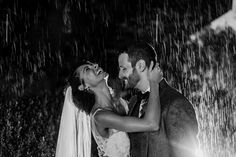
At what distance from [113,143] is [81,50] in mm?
5862

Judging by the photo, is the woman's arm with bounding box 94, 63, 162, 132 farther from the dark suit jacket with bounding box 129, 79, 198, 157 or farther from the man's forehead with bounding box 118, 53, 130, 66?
the man's forehead with bounding box 118, 53, 130, 66

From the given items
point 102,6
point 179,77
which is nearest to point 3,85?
point 102,6

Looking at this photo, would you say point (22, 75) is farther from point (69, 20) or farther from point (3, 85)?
point (69, 20)

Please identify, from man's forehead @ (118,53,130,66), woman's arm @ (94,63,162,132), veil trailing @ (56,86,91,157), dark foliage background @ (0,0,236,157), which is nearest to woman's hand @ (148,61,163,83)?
woman's arm @ (94,63,162,132)

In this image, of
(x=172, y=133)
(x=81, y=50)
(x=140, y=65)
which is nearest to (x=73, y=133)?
(x=140, y=65)

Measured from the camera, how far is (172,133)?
3.33 m

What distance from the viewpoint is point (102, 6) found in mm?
11461

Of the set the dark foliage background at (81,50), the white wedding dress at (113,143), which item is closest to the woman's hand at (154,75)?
the white wedding dress at (113,143)

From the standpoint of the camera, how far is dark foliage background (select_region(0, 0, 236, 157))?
373 inches

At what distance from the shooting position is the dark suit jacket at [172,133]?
3.28 m

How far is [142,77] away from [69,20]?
7352 millimetres

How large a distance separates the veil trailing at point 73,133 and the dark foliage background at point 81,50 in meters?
4.49

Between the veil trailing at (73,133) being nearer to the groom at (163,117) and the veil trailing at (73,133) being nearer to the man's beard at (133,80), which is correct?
the groom at (163,117)

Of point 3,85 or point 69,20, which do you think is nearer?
point 3,85
